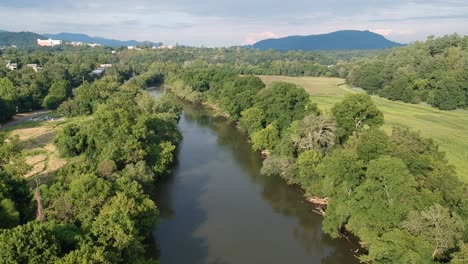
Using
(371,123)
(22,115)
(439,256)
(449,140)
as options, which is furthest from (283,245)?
(22,115)

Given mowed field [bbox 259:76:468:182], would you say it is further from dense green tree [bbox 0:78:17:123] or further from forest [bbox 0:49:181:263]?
dense green tree [bbox 0:78:17:123]

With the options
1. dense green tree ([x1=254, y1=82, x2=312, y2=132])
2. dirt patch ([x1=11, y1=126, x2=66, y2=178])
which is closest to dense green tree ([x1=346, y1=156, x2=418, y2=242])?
dense green tree ([x1=254, y1=82, x2=312, y2=132])

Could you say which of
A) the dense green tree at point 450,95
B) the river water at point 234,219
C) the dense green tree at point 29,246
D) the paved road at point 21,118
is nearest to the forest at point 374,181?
the river water at point 234,219

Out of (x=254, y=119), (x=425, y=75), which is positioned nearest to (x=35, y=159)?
(x=254, y=119)

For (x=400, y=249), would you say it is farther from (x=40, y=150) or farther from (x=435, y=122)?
(x=40, y=150)

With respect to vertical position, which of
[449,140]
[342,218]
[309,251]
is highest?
[449,140]

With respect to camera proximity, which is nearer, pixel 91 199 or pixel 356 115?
pixel 91 199

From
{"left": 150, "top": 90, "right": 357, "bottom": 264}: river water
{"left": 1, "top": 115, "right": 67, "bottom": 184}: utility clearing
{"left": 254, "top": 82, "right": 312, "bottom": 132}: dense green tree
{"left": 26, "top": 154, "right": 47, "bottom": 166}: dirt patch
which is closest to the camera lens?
{"left": 150, "top": 90, "right": 357, "bottom": 264}: river water

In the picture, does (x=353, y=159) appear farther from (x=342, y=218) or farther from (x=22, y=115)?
(x=22, y=115)
